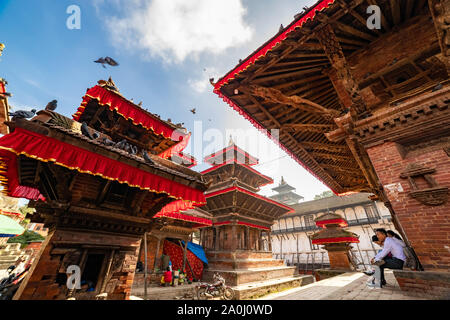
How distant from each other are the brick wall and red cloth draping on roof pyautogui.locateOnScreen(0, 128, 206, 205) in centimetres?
434

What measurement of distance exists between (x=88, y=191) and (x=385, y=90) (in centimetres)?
852

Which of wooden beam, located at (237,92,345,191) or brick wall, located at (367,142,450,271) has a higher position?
wooden beam, located at (237,92,345,191)

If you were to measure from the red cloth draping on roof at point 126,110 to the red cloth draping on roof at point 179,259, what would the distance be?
7.79 m

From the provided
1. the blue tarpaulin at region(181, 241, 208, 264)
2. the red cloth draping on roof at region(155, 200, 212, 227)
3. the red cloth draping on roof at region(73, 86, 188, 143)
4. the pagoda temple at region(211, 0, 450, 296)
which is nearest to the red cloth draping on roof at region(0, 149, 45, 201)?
the red cloth draping on roof at region(73, 86, 188, 143)

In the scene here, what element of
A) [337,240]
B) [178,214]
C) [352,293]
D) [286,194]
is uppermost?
[286,194]

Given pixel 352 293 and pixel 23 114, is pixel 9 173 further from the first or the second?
pixel 352 293

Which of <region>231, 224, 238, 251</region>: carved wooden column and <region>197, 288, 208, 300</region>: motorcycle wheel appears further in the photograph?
<region>231, 224, 238, 251</region>: carved wooden column

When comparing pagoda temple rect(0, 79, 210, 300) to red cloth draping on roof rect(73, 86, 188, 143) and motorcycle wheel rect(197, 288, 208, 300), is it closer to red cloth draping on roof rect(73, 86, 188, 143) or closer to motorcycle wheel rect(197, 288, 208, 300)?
red cloth draping on roof rect(73, 86, 188, 143)

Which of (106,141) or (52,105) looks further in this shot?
(106,141)

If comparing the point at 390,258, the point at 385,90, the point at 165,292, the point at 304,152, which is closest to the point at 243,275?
the point at 165,292

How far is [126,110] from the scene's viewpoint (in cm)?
567

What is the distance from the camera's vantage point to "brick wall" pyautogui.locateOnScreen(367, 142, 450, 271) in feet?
9.91

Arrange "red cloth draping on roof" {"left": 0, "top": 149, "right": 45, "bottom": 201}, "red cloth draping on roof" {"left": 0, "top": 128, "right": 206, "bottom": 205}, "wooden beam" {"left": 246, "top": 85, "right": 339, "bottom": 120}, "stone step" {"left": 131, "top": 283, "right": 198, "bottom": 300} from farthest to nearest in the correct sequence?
"stone step" {"left": 131, "top": 283, "right": 198, "bottom": 300}
"wooden beam" {"left": 246, "top": 85, "right": 339, "bottom": 120}
"red cloth draping on roof" {"left": 0, "top": 149, "right": 45, "bottom": 201}
"red cloth draping on roof" {"left": 0, "top": 128, "right": 206, "bottom": 205}

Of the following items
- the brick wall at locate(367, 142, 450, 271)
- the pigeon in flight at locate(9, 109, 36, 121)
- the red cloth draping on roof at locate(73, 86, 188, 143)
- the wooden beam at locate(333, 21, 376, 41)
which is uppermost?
the wooden beam at locate(333, 21, 376, 41)
